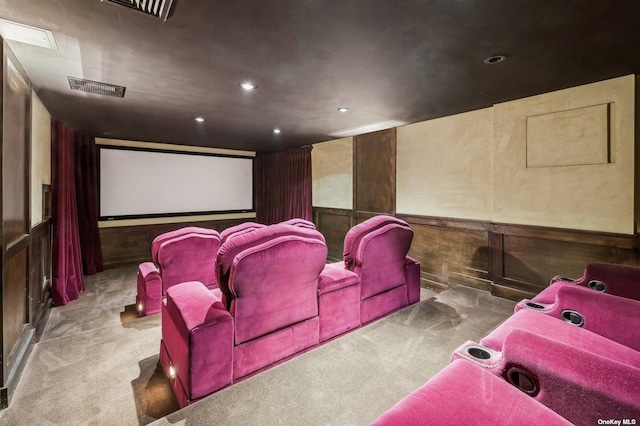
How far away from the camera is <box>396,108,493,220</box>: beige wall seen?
361 cm

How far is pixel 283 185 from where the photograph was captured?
684 centimetres

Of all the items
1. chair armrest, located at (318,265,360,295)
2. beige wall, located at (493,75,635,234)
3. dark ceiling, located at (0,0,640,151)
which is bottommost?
chair armrest, located at (318,265,360,295)

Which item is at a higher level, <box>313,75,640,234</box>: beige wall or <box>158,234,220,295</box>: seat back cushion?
<box>313,75,640,234</box>: beige wall

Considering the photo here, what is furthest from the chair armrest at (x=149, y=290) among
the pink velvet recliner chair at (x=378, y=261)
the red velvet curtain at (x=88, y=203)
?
the red velvet curtain at (x=88, y=203)

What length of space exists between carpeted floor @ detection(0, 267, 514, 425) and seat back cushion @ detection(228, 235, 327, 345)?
0.93ft

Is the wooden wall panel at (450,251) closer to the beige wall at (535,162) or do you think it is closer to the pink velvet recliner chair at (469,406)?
the beige wall at (535,162)

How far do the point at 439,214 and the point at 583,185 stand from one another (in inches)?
62.4

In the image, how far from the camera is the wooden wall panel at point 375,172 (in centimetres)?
469

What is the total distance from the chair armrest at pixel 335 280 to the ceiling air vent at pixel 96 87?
8.79 feet

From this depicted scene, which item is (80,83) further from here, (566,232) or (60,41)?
(566,232)

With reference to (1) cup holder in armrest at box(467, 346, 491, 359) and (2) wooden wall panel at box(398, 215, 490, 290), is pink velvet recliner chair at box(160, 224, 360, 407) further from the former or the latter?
(2) wooden wall panel at box(398, 215, 490, 290)

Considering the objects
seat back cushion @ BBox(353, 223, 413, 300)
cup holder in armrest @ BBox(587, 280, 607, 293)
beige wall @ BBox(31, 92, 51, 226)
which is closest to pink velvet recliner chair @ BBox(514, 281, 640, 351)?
cup holder in armrest @ BBox(587, 280, 607, 293)

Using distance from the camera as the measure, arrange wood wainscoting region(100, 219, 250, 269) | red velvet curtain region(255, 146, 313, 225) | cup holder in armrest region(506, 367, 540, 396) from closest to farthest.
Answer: cup holder in armrest region(506, 367, 540, 396), wood wainscoting region(100, 219, 250, 269), red velvet curtain region(255, 146, 313, 225)

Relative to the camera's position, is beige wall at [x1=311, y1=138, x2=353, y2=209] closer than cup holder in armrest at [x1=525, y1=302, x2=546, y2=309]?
No
